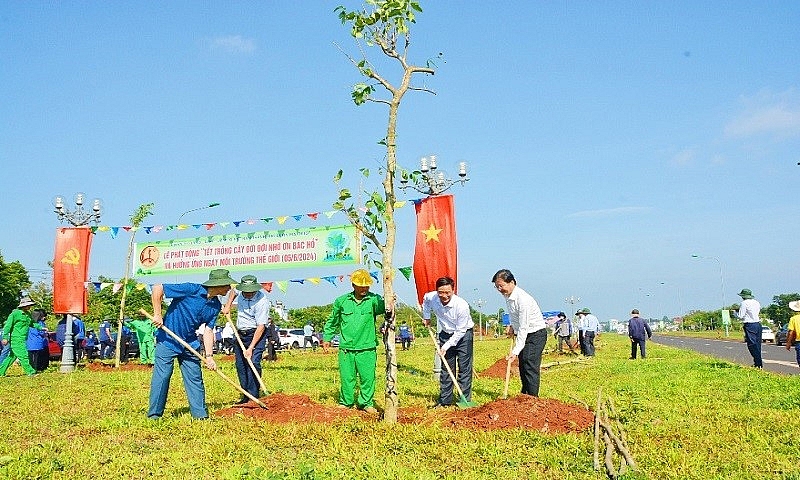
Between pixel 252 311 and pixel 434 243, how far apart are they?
5237 mm

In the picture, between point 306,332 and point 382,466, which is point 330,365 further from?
point 306,332

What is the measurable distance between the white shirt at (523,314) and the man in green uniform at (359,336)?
1679mm

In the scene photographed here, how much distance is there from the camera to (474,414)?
731 centimetres

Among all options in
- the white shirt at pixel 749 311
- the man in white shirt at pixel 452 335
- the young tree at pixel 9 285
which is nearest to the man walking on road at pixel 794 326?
the white shirt at pixel 749 311

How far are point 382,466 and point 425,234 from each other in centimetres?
885

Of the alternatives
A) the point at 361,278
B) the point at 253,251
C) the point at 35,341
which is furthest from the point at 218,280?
the point at 35,341

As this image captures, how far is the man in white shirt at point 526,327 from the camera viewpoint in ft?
27.7

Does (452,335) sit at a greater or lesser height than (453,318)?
lesser

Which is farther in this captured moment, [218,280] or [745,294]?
[745,294]

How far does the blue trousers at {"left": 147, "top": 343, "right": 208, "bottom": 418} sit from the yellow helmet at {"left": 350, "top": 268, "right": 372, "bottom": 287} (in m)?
1.99

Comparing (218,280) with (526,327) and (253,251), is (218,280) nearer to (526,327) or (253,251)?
(526,327)

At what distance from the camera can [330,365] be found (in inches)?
738

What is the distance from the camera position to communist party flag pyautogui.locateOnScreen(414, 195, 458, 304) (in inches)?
540

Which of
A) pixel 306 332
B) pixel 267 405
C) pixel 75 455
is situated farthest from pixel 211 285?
pixel 306 332
